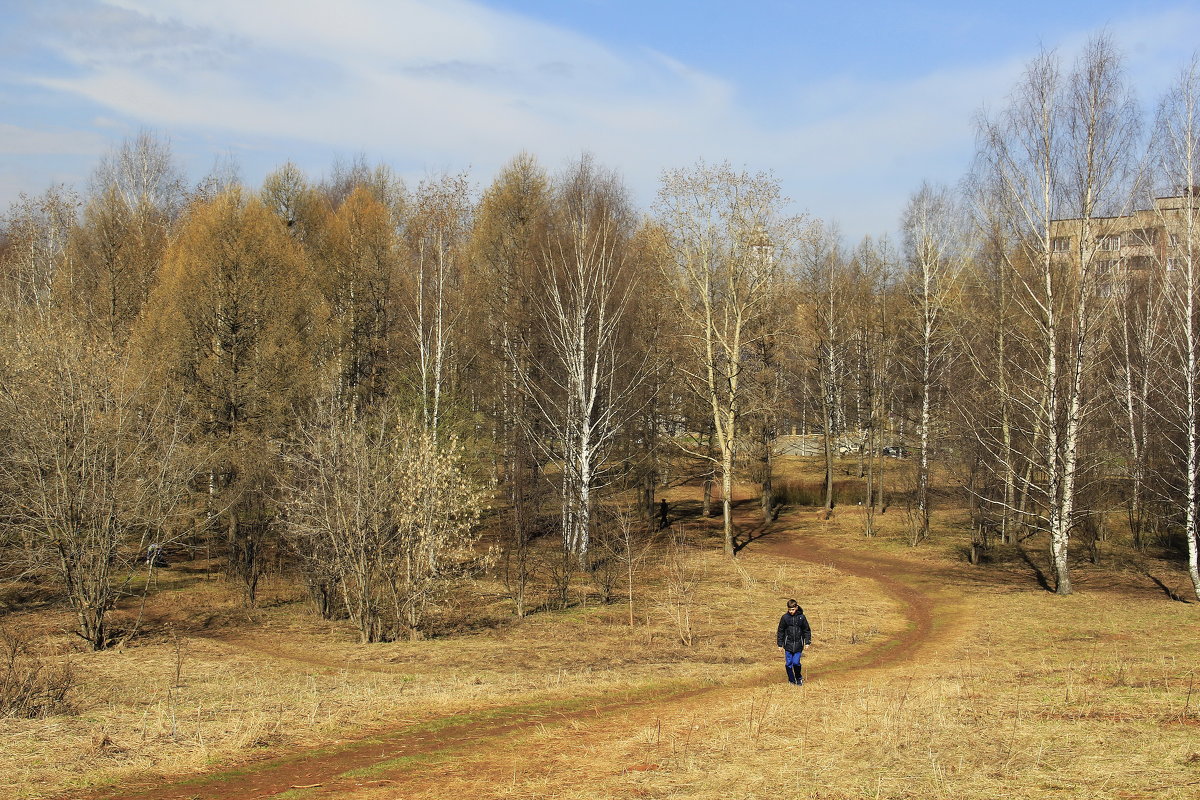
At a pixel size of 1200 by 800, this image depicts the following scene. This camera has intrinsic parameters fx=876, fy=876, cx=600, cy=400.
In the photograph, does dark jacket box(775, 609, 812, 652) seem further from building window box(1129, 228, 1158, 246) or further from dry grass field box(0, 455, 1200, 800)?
building window box(1129, 228, 1158, 246)

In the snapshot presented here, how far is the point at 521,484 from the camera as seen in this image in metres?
23.3

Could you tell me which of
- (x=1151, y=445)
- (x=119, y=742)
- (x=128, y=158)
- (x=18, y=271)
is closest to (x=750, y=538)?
(x=1151, y=445)

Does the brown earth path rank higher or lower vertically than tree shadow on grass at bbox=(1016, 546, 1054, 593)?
higher

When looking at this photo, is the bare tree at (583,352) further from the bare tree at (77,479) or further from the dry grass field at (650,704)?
the bare tree at (77,479)

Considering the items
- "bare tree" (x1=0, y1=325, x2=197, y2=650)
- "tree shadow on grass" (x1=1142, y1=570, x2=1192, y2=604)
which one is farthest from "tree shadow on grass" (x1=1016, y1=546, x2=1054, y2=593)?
"bare tree" (x1=0, y1=325, x2=197, y2=650)

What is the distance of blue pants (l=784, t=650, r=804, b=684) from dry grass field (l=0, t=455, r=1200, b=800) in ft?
0.68

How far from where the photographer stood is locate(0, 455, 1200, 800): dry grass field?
8.66 m

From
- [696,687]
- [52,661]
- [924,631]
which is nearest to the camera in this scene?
[696,687]

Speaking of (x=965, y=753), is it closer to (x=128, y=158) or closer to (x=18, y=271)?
(x=18, y=271)

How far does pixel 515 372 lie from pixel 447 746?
2413cm

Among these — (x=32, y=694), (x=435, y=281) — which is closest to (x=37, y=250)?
(x=435, y=281)

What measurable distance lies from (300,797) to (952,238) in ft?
119

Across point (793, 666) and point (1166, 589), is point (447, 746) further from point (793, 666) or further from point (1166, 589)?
point (1166, 589)

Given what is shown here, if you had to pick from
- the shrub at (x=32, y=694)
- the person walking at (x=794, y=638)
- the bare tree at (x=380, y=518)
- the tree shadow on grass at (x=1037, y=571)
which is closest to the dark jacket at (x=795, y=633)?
the person walking at (x=794, y=638)
